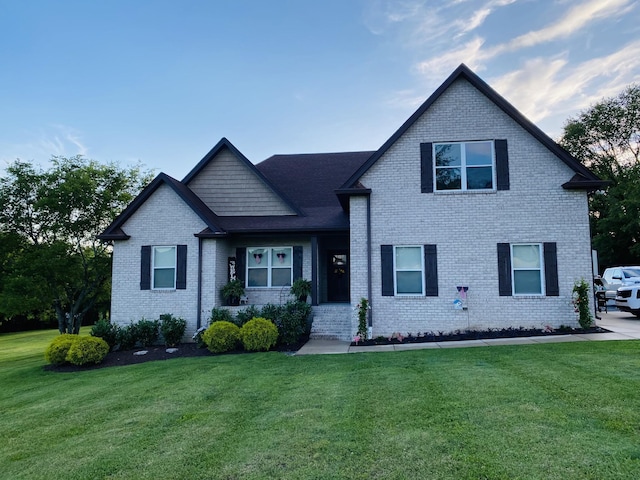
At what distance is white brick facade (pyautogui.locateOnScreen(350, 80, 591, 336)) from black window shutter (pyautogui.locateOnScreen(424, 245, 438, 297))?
140mm

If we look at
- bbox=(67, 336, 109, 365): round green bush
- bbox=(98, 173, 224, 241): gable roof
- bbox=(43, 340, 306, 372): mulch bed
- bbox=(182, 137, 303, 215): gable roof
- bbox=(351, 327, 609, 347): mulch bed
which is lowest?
bbox=(43, 340, 306, 372): mulch bed

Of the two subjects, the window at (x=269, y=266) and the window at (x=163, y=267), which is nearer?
the window at (x=163, y=267)

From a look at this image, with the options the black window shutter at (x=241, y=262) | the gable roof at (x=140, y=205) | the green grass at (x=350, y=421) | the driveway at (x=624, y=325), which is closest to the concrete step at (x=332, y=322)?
the black window shutter at (x=241, y=262)

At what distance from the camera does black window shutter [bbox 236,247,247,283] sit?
14859mm

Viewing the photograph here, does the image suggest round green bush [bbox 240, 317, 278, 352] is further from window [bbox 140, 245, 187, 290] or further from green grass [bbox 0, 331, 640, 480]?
window [bbox 140, 245, 187, 290]

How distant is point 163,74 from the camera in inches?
622

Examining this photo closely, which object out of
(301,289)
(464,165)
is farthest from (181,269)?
(464,165)

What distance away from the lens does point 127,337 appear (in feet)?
41.6

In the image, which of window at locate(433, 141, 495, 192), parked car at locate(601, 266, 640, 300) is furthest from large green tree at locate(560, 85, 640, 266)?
window at locate(433, 141, 495, 192)

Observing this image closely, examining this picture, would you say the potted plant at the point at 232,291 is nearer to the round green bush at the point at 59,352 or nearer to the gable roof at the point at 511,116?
the round green bush at the point at 59,352

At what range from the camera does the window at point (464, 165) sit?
11.9 metres

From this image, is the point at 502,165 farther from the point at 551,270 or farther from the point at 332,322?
the point at 332,322

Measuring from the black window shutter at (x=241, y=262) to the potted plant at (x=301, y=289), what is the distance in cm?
219

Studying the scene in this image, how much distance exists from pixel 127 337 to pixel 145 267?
2.49 metres
